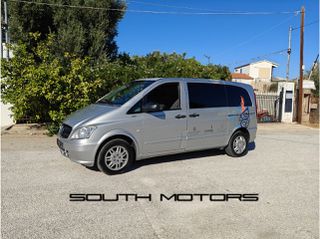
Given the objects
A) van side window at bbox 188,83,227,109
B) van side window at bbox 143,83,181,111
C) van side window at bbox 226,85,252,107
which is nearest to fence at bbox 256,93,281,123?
van side window at bbox 226,85,252,107

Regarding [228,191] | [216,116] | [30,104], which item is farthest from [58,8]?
[228,191]

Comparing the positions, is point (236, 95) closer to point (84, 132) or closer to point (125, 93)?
point (125, 93)

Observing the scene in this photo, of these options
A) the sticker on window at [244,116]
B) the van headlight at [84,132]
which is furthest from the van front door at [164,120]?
the sticker on window at [244,116]

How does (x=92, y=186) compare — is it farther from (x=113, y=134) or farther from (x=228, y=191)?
(x=228, y=191)

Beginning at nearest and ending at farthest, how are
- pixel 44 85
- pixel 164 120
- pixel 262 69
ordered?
pixel 164 120
pixel 44 85
pixel 262 69

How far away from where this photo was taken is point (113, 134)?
17.3 feet

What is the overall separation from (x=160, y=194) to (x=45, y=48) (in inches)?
263

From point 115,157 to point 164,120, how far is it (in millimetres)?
1184

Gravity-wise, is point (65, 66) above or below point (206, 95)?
above

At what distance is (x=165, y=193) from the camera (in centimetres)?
462

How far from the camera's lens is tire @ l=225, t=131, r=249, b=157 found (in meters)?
6.93

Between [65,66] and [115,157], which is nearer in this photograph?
[115,157]

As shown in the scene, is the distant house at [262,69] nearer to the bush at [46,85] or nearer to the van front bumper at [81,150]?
the bush at [46,85]

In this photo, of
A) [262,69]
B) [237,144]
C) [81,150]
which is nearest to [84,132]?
[81,150]
